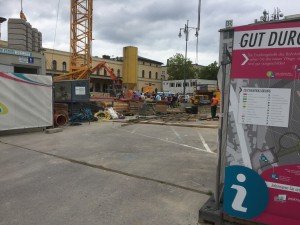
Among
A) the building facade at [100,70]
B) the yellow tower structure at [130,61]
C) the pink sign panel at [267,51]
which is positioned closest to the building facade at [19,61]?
the yellow tower structure at [130,61]

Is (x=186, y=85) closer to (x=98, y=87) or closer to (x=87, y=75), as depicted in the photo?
(x=98, y=87)

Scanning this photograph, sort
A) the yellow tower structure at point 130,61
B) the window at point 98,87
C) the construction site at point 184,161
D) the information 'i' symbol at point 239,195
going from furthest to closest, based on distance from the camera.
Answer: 1. the window at point 98,87
2. the yellow tower structure at point 130,61
3. the information 'i' symbol at point 239,195
4. the construction site at point 184,161

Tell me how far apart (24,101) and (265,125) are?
10962mm

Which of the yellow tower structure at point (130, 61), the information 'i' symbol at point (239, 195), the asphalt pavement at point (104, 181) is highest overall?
the yellow tower structure at point (130, 61)

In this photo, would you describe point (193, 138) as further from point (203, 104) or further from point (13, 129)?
point (203, 104)

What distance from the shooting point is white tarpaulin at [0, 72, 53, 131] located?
12.0 m

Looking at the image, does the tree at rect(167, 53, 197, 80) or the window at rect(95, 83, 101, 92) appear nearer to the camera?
the window at rect(95, 83, 101, 92)

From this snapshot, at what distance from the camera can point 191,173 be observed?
21.9 feet

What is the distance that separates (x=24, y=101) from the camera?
41.4 ft

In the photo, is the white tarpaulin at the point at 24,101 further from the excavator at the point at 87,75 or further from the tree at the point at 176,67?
the tree at the point at 176,67

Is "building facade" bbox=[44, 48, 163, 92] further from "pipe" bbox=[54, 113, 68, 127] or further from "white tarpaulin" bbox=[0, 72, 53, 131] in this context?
"white tarpaulin" bbox=[0, 72, 53, 131]

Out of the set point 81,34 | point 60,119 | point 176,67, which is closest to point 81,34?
point 81,34

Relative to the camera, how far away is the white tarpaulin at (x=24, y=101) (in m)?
12.0

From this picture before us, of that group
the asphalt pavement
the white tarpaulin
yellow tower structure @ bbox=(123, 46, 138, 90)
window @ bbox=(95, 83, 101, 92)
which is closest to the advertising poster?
the asphalt pavement
